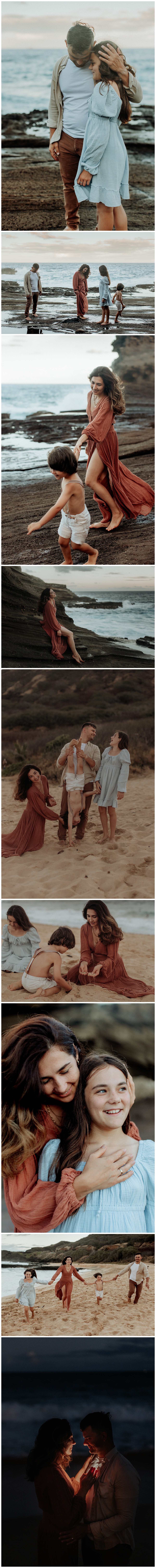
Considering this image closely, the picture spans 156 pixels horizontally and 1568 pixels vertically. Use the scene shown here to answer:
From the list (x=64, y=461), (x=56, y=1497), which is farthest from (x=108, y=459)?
(x=56, y=1497)

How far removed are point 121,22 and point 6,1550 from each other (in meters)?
9.45

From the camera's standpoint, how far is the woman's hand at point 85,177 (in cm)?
684

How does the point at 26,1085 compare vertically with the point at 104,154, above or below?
below

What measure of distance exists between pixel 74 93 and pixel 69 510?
8.72ft

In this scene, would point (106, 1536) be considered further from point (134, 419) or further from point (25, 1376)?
point (134, 419)

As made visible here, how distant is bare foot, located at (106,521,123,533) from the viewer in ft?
22.4

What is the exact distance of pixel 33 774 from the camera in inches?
266

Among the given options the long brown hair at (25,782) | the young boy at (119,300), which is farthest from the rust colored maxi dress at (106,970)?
the young boy at (119,300)

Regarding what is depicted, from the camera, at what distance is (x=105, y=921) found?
21.9 ft

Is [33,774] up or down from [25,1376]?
up

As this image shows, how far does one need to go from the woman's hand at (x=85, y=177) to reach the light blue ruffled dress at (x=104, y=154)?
0.04 ft

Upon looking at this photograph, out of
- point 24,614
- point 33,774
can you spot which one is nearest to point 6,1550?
point 33,774

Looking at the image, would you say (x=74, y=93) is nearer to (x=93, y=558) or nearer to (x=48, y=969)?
(x=93, y=558)

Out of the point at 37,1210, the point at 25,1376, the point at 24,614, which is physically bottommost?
the point at 25,1376
